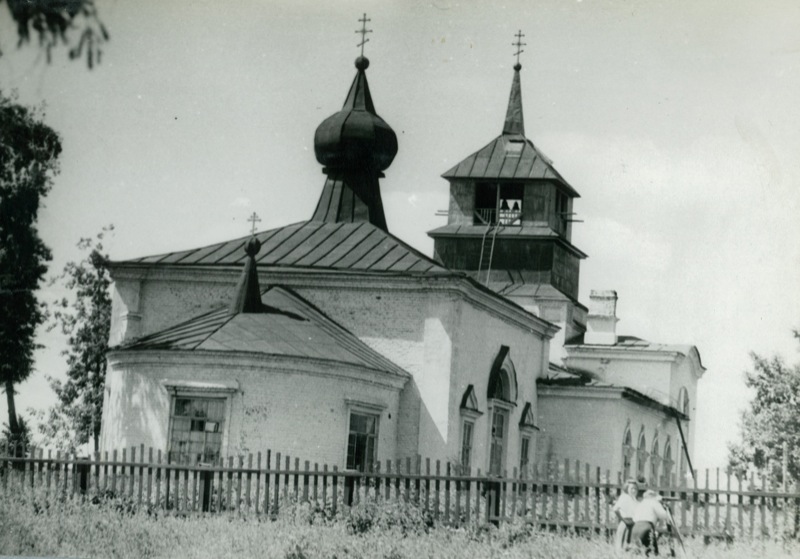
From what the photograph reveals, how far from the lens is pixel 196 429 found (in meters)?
21.4

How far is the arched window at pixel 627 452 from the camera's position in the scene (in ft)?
102

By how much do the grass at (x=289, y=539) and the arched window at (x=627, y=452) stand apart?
47.0 ft

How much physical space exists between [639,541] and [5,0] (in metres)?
8.44

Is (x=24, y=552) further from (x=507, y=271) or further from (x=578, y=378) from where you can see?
(x=507, y=271)

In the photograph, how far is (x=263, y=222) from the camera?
72.9 feet

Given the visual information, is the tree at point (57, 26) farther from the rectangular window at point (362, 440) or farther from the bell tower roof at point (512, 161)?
the bell tower roof at point (512, 161)

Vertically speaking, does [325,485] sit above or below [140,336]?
below

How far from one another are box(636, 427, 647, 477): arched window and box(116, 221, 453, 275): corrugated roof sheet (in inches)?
397

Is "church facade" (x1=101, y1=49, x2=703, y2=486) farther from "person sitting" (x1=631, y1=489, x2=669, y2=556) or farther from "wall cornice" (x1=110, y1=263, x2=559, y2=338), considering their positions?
"person sitting" (x1=631, y1=489, x2=669, y2=556)

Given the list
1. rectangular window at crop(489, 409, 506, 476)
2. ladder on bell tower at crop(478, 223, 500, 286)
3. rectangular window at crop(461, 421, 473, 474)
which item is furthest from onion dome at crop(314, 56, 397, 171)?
ladder on bell tower at crop(478, 223, 500, 286)

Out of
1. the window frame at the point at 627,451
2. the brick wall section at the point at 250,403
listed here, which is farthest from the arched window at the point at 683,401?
the brick wall section at the point at 250,403

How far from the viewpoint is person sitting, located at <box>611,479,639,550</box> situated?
15.0m

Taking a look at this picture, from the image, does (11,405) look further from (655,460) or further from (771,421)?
(655,460)

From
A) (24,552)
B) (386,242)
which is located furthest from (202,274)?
(24,552)
